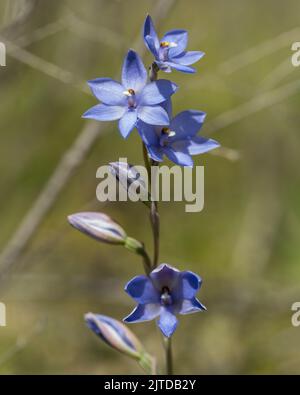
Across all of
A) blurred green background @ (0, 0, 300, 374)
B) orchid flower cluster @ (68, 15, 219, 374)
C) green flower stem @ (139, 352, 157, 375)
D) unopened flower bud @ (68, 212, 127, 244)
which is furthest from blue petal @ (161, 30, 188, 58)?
blurred green background @ (0, 0, 300, 374)

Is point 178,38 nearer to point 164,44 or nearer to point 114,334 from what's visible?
point 164,44

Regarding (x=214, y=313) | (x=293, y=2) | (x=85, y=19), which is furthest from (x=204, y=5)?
(x=214, y=313)

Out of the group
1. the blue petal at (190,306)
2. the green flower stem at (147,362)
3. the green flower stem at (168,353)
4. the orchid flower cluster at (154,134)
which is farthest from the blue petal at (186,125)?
the green flower stem at (147,362)

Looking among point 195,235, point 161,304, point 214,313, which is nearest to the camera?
point 161,304

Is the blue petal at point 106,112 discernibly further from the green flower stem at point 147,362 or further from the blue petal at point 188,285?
the green flower stem at point 147,362

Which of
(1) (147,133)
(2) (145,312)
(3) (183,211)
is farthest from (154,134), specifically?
(3) (183,211)

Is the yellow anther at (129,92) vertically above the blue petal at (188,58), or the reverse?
the blue petal at (188,58)

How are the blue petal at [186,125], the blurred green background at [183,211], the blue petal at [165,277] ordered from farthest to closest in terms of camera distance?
1. the blurred green background at [183,211]
2. the blue petal at [186,125]
3. the blue petal at [165,277]

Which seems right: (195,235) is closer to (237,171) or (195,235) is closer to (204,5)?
(237,171)
